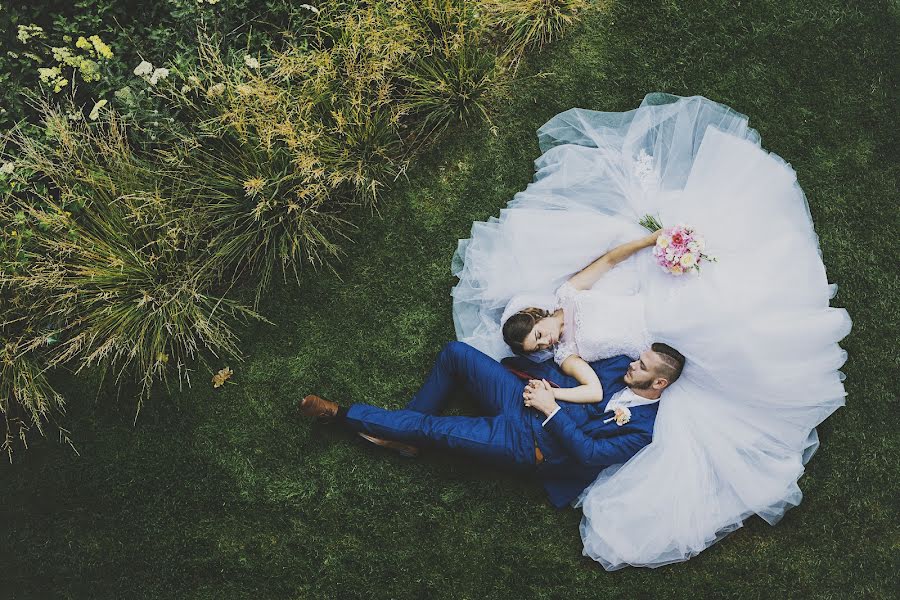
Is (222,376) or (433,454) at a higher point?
(222,376)

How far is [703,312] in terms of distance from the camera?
4.24 m

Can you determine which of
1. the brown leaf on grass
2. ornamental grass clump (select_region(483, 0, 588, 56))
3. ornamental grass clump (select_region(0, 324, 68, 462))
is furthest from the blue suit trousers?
ornamental grass clump (select_region(483, 0, 588, 56))

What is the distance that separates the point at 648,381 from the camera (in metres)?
4.23

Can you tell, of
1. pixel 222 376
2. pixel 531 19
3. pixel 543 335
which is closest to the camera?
pixel 543 335

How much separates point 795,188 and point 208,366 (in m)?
4.11

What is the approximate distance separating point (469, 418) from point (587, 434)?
2.46 feet

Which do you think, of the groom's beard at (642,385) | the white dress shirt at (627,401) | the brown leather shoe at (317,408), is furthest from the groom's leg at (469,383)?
the groom's beard at (642,385)

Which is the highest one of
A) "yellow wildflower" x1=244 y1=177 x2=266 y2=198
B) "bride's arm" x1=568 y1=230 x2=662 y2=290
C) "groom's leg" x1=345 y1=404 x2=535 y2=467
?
"yellow wildflower" x1=244 y1=177 x2=266 y2=198

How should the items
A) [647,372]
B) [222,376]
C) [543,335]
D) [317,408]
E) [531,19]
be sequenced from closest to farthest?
[647,372] → [543,335] → [317,408] → [222,376] → [531,19]

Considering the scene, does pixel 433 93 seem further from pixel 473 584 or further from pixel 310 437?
pixel 473 584

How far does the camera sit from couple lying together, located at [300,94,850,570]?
168 inches

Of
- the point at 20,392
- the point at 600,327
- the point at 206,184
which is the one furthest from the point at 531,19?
the point at 20,392

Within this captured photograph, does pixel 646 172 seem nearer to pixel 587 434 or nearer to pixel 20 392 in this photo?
pixel 587 434

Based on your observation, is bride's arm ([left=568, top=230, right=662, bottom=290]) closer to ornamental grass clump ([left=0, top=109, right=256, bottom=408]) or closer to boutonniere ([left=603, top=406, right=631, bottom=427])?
boutonniere ([left=603, top=406, right=631, bottom=427])
